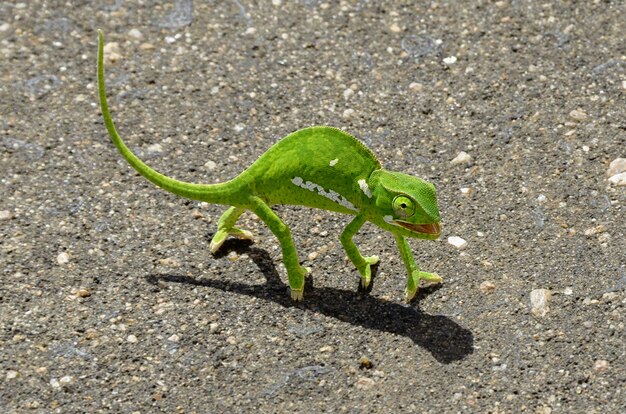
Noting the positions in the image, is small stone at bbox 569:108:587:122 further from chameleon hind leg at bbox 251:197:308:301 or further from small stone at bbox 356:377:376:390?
small stone at bbox 356:377:376:390

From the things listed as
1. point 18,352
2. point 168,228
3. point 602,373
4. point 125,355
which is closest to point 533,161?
point 602,373

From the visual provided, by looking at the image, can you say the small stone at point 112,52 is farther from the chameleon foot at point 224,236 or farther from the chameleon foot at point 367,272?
the chameleon foot at point 367,272

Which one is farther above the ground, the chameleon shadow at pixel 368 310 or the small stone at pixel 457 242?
the small stone at pixel 457 242

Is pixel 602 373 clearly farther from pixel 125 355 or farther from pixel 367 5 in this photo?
pixel 367 5

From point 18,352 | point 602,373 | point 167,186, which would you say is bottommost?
point 18,352

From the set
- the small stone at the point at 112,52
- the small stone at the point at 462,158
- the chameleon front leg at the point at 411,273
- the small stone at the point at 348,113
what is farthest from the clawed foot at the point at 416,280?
the small stone at the point at 112,52

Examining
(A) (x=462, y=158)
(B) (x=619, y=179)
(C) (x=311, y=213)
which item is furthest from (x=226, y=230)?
(B) (x=619, y=179)
